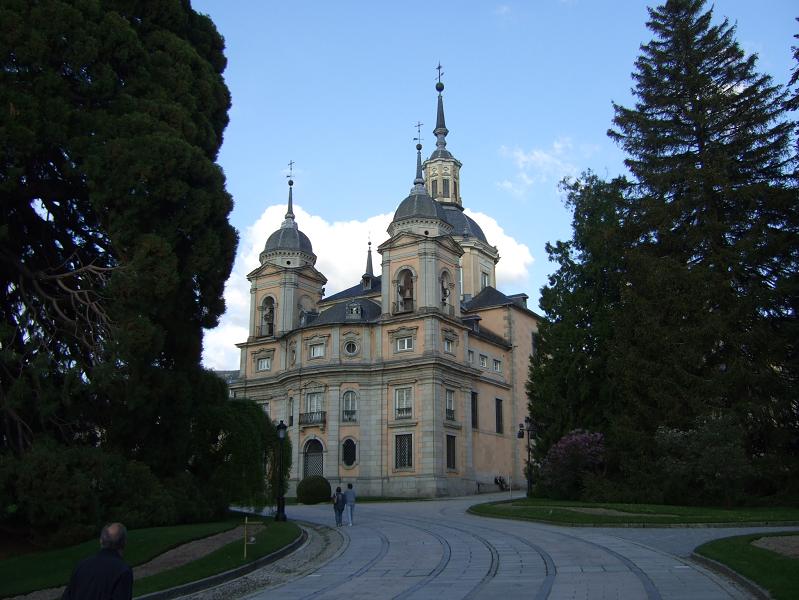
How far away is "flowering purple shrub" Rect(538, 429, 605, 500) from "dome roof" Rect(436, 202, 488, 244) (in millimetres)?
39166

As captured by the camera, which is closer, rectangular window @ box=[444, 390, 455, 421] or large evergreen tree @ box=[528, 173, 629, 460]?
large evergreen tree @ box=[528, 173, 629, 460]

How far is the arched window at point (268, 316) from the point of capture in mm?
60094

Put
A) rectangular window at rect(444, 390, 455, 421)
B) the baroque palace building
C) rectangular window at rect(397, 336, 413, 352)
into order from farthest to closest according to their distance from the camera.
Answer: rectangular window at rect(397, 336, 413, 352)
rectangular window at rect(444, 390, 455, 421)
the baroque palace building

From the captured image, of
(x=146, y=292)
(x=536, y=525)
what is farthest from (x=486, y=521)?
(x=146, y=292)

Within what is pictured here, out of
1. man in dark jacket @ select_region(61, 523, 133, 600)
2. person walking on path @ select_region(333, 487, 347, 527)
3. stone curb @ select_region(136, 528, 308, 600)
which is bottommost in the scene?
stone curb @ select_region(136, 528, 308, 600)

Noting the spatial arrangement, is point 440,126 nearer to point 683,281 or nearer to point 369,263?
point 369,263

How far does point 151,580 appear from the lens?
13.5 meters

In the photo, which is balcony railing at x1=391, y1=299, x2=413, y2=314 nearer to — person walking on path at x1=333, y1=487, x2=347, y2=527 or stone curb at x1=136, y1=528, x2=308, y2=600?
person walking on path at x1=333, y1=487, x2=347, y2=527

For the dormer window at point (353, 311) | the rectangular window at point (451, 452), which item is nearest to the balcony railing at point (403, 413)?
the rectangular window at point (451, 452)

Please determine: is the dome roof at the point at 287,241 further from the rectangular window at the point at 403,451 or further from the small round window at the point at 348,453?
the rectangular window at the point at 403,451

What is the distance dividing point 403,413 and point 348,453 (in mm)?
4539

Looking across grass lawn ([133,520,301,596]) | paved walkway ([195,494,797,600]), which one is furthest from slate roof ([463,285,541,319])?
grass lawn ([133,520,301,596])

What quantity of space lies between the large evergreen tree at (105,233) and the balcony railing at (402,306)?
97.5 ft

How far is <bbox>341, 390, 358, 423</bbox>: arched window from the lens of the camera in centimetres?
5150
